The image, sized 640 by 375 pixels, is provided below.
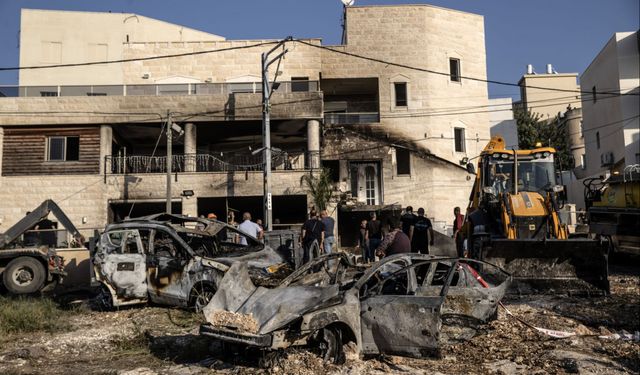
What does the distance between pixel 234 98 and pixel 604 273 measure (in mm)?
17618

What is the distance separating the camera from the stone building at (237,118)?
23.6 metres

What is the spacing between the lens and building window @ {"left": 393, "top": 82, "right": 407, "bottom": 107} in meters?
30.3

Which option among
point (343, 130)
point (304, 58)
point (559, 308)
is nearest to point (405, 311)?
point (559, 308)

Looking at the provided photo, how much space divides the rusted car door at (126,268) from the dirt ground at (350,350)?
1.59ft

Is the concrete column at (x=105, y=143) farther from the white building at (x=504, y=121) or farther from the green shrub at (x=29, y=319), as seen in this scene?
the white building at (x=504, y=121)

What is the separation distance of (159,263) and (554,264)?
7562 millimetres

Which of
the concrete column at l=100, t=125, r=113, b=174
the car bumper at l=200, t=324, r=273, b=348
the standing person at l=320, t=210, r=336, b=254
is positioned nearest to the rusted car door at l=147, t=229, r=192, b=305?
the car bumper at l=200, t=324, r=273, b=348

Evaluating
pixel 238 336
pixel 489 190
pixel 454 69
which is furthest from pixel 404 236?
pixel 454 69

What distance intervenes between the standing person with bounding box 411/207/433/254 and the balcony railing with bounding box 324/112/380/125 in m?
16.9

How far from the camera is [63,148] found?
2442 cm

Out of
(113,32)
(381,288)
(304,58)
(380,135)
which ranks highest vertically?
(113,32)

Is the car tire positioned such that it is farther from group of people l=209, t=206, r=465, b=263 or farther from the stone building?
the stone building

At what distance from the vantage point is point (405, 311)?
6520mm

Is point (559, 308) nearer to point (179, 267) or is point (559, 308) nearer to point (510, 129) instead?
point (179, 267)
